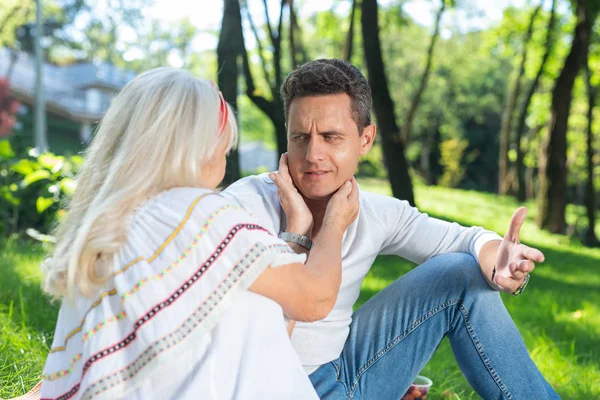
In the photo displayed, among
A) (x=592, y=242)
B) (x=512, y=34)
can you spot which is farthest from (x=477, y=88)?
(x=592, y=242)

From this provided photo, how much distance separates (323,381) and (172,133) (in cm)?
125

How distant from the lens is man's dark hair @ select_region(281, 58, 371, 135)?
287 centimetres

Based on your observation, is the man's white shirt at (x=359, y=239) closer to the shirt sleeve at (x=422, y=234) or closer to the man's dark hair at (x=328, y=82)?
the shirt sleeve at (x=422, y=234)

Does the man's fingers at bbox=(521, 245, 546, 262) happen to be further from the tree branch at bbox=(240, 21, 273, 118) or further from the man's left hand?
the tree branch at bbox=(240, 21, 273, 118)

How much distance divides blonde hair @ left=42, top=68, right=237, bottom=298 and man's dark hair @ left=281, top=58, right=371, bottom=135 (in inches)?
39.8

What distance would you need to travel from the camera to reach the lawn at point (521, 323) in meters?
3.64

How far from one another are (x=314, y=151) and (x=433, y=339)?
2.87 ft

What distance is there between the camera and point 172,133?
71.5 inches

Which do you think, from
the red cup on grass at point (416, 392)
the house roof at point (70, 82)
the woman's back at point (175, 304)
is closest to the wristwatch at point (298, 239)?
the woman's back at point (175, 304)

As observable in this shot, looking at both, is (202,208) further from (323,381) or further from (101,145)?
(323,381)

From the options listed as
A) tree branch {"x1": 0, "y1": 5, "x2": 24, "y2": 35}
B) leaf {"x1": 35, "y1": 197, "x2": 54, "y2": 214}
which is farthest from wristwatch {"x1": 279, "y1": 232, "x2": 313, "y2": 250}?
tree branch {"x1": 0, "y1": 5, "x2": 24, "y2": 35}

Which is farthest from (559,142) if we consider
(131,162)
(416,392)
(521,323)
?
(131,162)

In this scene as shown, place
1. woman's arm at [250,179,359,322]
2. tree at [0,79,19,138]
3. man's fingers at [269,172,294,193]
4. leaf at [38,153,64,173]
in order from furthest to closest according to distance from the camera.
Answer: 1. tree at [0,79,19,138]
2. leaf at [38,153,64,173]
3. man's fingers at [269,172,294,193]
4. woman's arm at [250,179,359,322]

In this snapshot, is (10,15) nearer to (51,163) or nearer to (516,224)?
(51,163)
